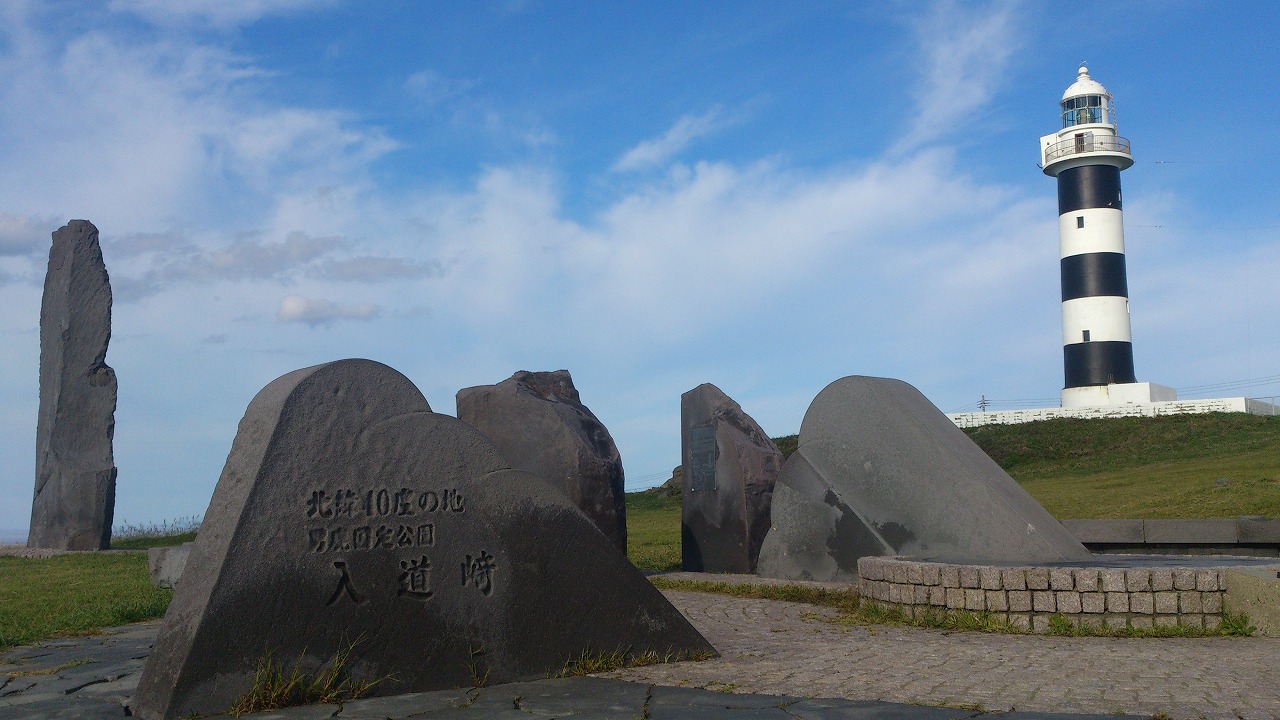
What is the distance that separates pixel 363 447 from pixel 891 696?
9.32ft

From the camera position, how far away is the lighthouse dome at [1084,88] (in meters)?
35.8

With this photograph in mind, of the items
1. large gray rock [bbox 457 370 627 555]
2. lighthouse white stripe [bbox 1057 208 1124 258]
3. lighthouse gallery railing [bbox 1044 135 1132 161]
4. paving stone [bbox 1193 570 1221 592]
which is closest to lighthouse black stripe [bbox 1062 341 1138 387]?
lighthouse white stripe [bbox 1057 208 1124 258]

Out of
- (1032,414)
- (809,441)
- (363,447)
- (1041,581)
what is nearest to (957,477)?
(809,441)

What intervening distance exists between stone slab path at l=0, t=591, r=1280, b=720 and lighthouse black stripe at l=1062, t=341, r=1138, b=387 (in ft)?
95.1

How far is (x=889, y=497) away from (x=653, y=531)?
36.0ft

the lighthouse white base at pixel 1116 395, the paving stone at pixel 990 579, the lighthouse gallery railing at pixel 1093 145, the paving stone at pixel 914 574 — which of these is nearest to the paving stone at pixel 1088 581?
the paving stone at pixel 990 579

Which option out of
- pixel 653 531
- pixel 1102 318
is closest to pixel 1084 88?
pixel 1102 318

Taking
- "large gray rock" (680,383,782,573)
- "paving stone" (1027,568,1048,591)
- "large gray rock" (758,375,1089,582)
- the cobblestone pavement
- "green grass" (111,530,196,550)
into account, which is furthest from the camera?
"green grass" (111,530,196,550)

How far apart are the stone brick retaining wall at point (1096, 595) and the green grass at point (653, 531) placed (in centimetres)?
613

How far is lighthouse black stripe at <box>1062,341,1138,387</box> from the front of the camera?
33.9m

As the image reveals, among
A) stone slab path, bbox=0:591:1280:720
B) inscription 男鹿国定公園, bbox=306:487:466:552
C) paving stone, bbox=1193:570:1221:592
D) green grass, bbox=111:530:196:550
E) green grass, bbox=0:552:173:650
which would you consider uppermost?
inscription 男鹿国定公園, bbox=306:487:466:552

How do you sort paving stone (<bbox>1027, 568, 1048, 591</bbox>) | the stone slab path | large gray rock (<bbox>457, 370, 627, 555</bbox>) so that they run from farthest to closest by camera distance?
large gray rock (<bbox>457, 370, 627, 555</bbox>) → paving stone (<bbox>1027, 568, 1048, 591</bbox>) → the stone slab path

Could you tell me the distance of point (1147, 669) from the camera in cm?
584

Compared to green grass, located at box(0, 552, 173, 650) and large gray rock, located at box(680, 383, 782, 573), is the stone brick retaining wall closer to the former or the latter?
large gray rock, located at box(680, 383, 782, 573)
